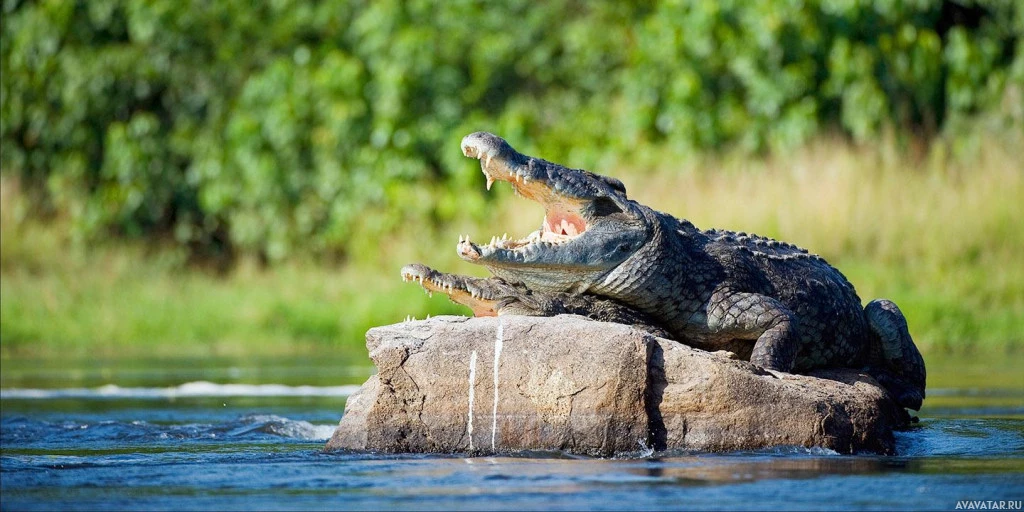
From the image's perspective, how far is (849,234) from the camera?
16.1m

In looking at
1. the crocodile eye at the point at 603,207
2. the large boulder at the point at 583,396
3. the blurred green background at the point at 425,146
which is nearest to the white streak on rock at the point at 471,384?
the large boulder at the point at 583,396

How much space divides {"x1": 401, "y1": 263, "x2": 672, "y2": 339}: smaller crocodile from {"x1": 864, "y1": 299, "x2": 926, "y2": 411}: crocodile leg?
1377mm

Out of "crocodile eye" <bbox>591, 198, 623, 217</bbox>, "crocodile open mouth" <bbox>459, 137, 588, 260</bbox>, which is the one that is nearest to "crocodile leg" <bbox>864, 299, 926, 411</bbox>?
"crocodile eye" <bbox>591, 198, 623, 217</bbox>

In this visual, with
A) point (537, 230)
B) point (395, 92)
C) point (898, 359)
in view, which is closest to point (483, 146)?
point (537, 230)

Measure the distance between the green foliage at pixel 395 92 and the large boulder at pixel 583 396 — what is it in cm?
1185

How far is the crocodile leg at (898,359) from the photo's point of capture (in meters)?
7.79

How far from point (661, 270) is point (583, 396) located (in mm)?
972

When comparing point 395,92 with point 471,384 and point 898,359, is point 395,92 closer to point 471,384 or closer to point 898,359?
point 898,359

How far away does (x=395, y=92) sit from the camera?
1952 cm

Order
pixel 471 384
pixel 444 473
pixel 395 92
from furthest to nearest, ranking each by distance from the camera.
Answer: pixel 395 92 < pixel 471 384 < pixel 444 473

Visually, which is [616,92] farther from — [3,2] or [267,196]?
[3,2]

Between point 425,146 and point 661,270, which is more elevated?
point 425,146

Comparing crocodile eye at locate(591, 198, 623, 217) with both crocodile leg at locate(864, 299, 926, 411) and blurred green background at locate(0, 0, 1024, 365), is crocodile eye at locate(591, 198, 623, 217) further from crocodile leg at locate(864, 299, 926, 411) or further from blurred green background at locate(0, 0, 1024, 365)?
blurred green background at locate(0, 0, 1024, 365)

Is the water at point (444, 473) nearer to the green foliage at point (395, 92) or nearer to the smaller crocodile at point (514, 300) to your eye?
the smaller crocodile at point (514, 300)
